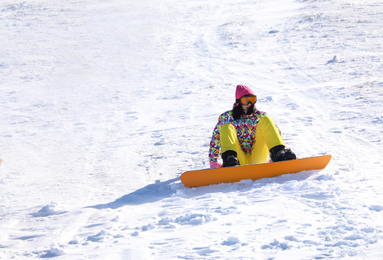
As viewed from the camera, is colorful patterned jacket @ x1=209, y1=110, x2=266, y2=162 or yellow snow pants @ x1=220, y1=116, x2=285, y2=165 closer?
yellow snow pants @ x1=220, y1=116, x2=285, y2=165

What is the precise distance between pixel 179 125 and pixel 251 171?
3.29 metres

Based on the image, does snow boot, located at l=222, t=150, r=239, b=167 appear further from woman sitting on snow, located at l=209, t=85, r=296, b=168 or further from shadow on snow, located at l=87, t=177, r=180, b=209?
shadow on snow, located at l=87, t=177, r=180, b=209

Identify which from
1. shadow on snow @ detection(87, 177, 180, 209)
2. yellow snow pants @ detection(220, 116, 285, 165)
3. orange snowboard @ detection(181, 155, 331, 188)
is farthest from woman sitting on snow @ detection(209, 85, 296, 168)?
shadow on snow @ detection(87, 177, 180, 209)

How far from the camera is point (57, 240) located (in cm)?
404

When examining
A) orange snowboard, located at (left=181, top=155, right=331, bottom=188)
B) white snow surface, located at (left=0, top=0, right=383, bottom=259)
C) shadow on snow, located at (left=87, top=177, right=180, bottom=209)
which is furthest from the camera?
shadow on snow, located at (left=87, top=177, right=180, bottom=209)

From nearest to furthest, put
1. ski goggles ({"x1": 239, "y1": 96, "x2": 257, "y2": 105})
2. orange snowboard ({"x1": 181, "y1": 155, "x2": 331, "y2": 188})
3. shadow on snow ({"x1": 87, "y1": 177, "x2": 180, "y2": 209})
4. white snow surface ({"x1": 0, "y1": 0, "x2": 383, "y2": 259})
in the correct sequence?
white snow surface ({"x1": 0, "y1": 0, "x2": 383, "y2": 259}) < orange snowboard ({"x1": 181, "y1": 155, "x2": 331, "y2": 188}) < shadow on snow ({"x1": 87, "y1": 177, "x2": 180, "y2": 209}) < ski goggles ({"x1": 239, "y1": 96, "x2": 257, "y2": 105})

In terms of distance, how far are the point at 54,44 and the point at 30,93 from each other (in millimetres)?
4331

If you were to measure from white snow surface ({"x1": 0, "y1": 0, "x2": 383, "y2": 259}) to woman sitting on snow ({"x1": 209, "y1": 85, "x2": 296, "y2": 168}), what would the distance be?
0.43 m

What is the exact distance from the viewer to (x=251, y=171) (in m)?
4.85

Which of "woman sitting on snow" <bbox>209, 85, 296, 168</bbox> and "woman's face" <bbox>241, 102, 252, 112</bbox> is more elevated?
"woman's face" <bbox>241, 102, 252, 112</bbox>

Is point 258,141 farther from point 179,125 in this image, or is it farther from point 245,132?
point 179,125

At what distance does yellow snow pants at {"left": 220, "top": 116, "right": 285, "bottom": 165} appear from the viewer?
4.92 meters

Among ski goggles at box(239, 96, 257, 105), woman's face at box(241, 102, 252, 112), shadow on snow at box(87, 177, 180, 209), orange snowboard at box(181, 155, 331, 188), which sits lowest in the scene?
shadow on snow at box(87, 177, 180, 209)

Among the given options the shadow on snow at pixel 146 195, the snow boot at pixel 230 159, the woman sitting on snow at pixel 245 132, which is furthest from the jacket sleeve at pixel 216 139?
the shadow on snow at pixel 146 195
